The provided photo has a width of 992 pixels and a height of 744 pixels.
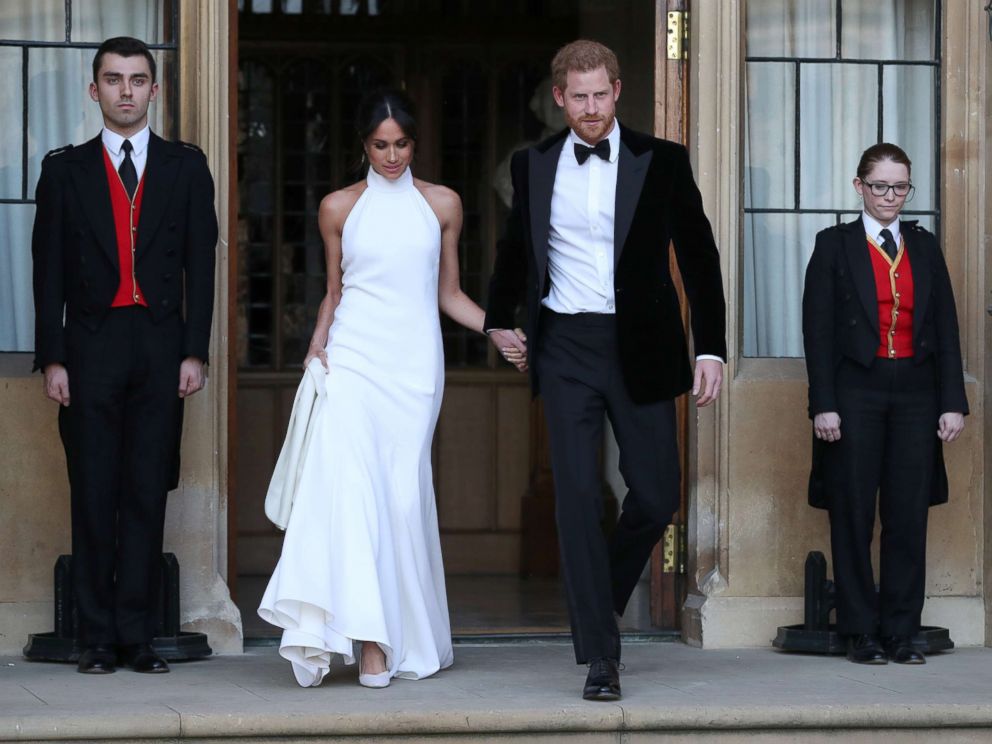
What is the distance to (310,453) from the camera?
20.9 feet

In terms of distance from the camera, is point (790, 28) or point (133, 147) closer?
point (133, 147)

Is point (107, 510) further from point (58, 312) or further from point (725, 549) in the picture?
point (725, 549)

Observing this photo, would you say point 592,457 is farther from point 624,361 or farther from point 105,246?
point 105,246

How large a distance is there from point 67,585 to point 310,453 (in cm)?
118

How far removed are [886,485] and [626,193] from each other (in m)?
1.81

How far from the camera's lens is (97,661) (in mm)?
6500

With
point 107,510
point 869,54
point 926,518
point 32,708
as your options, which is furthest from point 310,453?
point 869,54

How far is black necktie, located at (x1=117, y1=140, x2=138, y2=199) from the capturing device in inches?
262

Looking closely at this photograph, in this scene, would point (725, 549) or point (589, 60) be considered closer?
point (589, 60)

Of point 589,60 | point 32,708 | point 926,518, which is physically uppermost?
point 589,60

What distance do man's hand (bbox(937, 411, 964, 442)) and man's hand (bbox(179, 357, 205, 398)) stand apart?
8.92 ft

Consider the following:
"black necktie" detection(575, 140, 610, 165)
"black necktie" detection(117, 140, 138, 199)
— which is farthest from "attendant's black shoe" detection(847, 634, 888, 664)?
"black necktie" detection(117, 140, 138, 199)

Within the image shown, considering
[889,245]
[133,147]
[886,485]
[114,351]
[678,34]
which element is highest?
[678,34]

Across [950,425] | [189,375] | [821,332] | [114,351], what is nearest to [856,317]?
[821,332]
